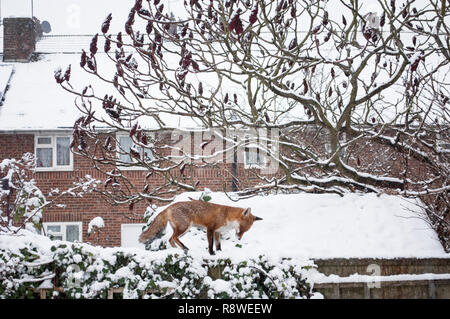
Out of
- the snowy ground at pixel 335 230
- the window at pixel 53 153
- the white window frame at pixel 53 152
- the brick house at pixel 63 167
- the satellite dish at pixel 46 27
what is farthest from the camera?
the satellite dish at pixel 46 27

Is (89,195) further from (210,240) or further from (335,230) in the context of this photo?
(210,240)

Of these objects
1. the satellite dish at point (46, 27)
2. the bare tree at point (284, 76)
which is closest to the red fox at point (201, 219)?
the bare tree at point (284, 76)

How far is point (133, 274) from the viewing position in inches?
175

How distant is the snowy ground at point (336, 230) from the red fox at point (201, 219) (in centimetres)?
24

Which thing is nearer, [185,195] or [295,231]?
[295,231]

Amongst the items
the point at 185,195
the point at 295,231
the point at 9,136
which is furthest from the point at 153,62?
the point at 9,136

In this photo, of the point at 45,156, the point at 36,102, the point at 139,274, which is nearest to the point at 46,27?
the point at 36,102

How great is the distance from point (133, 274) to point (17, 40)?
1465 cm

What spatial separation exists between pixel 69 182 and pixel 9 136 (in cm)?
214

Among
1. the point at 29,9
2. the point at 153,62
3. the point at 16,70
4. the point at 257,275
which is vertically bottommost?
the point at 257,275

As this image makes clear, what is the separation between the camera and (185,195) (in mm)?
6758

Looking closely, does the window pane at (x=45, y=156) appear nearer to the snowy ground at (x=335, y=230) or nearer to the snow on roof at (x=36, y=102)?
the snow on roof at (x=36, y=102)

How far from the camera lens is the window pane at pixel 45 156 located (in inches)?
551
